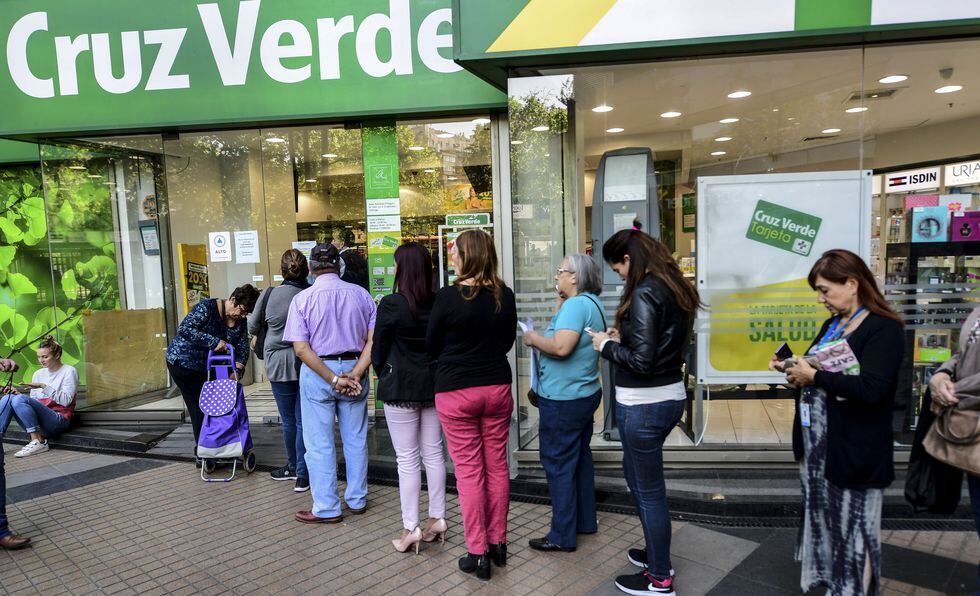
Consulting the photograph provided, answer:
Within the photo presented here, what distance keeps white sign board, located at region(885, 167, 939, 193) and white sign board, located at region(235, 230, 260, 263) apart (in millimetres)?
5956

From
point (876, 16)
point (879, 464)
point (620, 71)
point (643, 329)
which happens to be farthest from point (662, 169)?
point (879, 464)

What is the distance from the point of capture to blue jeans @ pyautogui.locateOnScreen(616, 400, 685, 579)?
2.90 m

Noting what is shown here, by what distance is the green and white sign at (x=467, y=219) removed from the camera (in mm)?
6117

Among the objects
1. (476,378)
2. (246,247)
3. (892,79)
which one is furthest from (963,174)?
(246,247)

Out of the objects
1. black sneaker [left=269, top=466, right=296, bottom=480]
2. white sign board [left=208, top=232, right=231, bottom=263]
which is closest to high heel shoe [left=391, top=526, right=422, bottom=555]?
black sneaker [left=269, top=466, right=296, bottom=480]

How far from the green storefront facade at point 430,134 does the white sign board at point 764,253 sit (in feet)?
0.47

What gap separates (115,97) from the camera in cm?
592

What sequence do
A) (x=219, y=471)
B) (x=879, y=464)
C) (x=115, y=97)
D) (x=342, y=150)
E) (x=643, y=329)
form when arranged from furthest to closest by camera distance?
(x=342, y=150) → (x=115, y=97) → (x=219, y=471) → (x=643, y=329) → (x=879, y=464)

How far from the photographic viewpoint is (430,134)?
6.11 m

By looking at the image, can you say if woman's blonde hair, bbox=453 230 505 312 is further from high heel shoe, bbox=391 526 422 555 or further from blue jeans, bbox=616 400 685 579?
high heel shoe, bbox=391 526 422 555

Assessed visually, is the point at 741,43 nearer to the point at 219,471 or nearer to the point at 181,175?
the point at 219,471

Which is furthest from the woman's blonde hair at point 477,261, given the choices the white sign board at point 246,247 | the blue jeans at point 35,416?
the blue jeans at point 35,416

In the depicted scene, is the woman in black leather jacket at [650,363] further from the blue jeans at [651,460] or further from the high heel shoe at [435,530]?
the high heel shoe at [435,530]

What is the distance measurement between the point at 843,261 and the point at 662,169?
8.56 ft
